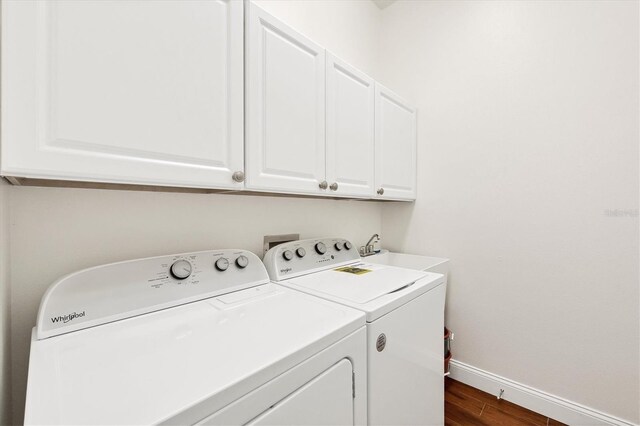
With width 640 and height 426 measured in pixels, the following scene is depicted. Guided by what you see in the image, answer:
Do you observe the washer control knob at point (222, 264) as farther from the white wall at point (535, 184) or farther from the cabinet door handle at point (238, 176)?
the white wall at point (535, 184)

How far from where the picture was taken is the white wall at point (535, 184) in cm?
147

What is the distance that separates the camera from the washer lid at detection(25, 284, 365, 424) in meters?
0.47

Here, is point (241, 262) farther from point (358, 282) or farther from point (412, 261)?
point (412, 261)

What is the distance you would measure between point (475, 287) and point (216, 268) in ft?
5.83

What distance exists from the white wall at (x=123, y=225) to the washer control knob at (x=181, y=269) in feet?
0.53

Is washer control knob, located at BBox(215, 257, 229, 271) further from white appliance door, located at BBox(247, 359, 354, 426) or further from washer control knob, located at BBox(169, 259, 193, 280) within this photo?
white appliance door, located at BBox(247, 359, 354, 426)

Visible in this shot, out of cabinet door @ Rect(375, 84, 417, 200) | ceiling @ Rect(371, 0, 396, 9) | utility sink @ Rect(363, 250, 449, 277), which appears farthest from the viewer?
ceiling @ Rect(371, 0, 396, 9)

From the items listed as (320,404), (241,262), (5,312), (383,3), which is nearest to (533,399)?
(320,404)

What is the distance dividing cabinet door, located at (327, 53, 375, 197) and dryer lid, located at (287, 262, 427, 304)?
433 millimetres

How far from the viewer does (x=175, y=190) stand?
1.13 meters

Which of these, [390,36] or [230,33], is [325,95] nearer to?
[230,33]

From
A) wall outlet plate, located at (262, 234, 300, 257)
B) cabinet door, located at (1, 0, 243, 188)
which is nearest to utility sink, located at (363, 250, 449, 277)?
wall outlet plate, located at (262, 234, 300, 257)

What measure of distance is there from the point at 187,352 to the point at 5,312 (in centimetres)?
56

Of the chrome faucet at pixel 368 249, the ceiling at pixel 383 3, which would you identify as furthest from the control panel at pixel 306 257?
the ceiling at pixel 383 3
